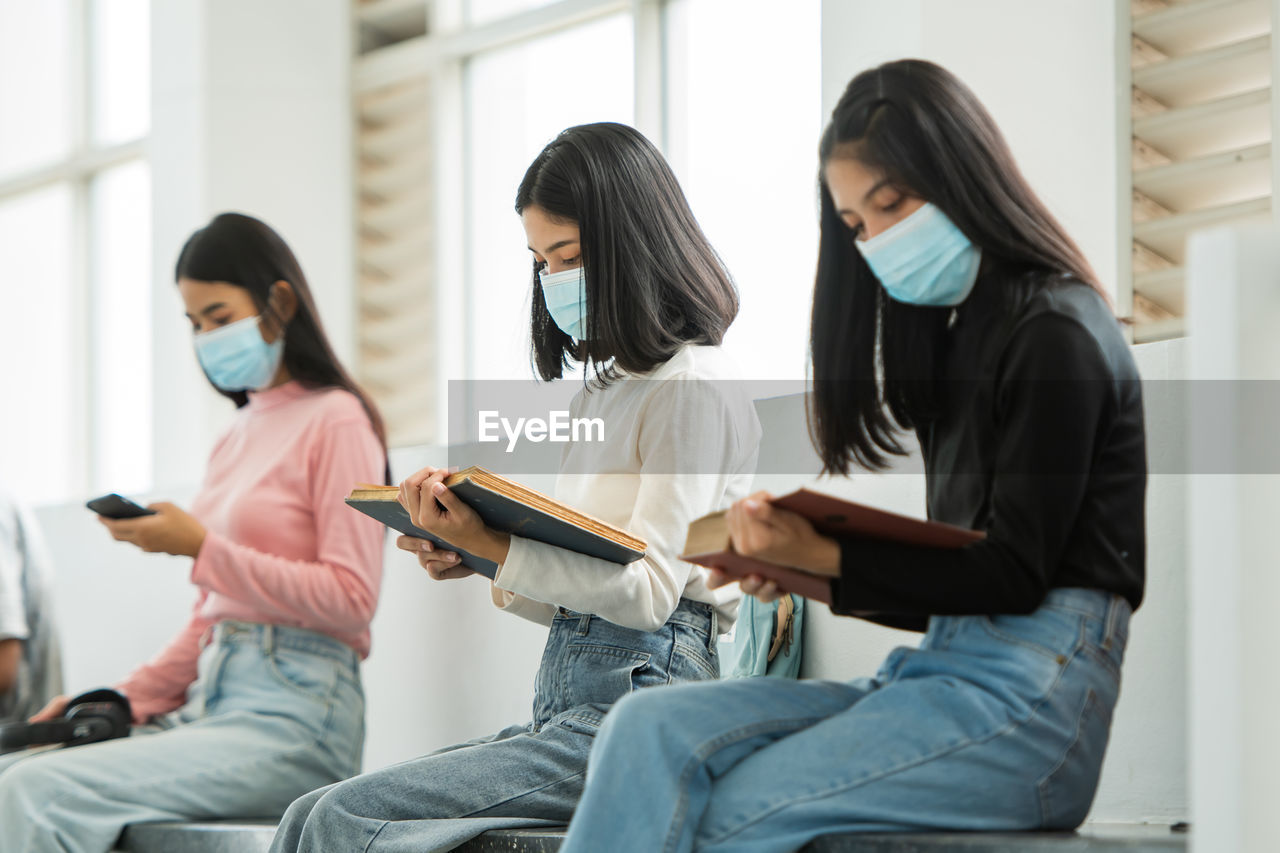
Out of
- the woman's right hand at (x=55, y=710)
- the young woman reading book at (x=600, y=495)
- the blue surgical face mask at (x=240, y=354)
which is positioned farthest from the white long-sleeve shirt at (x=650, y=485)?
the woman's right hand at (x=55, y=710)

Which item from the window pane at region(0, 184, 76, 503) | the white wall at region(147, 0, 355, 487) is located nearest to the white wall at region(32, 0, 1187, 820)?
the white wall at region(147, 0, 355, 487)

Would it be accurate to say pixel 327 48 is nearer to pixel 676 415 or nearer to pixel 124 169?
pixel 124 169

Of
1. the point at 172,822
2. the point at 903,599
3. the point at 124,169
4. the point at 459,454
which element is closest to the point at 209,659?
the point at 172,822

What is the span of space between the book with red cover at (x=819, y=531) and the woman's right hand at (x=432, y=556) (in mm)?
593

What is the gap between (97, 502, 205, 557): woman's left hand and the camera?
247 centimetres

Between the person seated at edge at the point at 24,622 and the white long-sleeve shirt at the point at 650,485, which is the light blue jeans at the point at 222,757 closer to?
the person seated at edge at the point at 24,622

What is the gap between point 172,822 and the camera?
2.35 metres

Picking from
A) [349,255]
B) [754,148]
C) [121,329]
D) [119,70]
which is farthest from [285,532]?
[119,70]

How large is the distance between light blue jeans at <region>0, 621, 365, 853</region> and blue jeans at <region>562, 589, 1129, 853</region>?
123cm

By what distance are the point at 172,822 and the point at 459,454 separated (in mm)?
915

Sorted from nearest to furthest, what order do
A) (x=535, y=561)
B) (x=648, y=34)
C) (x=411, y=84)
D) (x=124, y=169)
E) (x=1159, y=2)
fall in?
(x=535, y=561) < (x=1159, y=2) < (x=648, y=34) < (x=411, y=84) < (x=124, y=169)

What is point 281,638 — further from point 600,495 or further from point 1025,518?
point 1025,518

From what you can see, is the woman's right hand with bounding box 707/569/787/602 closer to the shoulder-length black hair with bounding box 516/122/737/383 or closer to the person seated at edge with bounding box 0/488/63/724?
the shoulder-length black hair with bounding box 516/122/737/383

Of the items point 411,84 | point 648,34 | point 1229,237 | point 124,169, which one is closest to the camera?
point 1229,237
